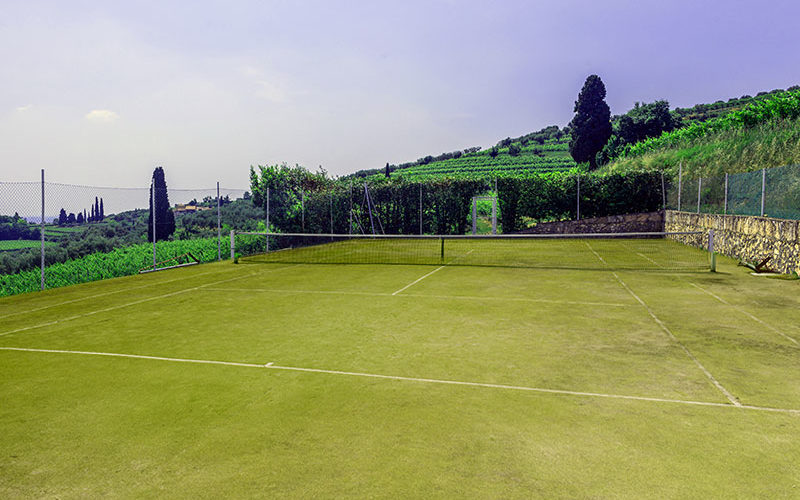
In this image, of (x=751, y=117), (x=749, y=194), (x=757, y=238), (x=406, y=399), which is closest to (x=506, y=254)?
(x=757, y=238)

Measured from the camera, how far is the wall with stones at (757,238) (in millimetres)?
12906

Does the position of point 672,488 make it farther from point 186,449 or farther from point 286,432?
point 186,449

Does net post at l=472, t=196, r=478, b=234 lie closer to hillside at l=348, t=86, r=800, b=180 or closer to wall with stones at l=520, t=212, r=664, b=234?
wall with stones at l=520, t=212, r=664, b=234

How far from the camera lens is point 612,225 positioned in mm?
29344

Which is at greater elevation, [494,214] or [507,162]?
[507,162]

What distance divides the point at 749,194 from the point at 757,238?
82.1 inches

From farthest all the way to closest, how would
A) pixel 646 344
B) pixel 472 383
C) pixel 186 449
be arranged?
pixel 646 344 < pixel 472 383 < pixel 186 449

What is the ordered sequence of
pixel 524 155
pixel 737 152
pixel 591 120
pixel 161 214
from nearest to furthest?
1. pixel 737 152
2. pixel 161 214
3. pixel 591 120
4. pixel 524 155

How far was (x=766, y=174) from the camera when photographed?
1502cm

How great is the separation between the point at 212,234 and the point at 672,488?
23.7 m

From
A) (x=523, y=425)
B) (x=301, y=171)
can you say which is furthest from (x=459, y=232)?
(x=523, y=425)

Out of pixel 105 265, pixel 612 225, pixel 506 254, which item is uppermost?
pixel 612 225

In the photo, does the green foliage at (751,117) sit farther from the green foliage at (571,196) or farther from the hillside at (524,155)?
the hillside at (524,155)

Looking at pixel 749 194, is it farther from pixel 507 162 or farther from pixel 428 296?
pixel 507 162
